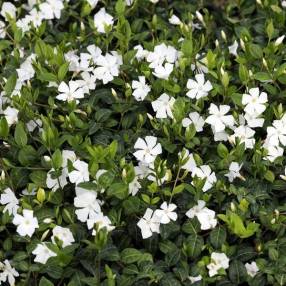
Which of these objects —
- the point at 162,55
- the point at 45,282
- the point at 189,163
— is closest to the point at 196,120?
the point at 189,163

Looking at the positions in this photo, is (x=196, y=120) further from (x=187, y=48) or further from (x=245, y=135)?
(x=187, y=48)

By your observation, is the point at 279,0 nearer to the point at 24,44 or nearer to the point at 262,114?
the point at 262,114

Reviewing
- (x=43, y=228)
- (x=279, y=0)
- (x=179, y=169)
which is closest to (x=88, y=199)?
(x=43, y=228)

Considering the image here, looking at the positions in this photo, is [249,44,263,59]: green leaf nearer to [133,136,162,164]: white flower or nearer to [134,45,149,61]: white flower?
[134,45,149,61]: white flower

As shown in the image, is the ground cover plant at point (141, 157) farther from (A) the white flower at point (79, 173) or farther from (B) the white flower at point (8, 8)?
(B) the white flower at point (8, 8)

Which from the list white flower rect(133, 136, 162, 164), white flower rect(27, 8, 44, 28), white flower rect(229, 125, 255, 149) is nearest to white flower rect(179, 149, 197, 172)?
white flower rect(133, 136, 162, 164)

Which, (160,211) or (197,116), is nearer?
(160,211)

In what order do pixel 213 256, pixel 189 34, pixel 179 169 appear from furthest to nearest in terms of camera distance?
pixel 189 34
pixel 179 169
pixel 213 256

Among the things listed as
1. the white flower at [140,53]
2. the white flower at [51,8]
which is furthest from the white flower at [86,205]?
the white flower at [51,8]
